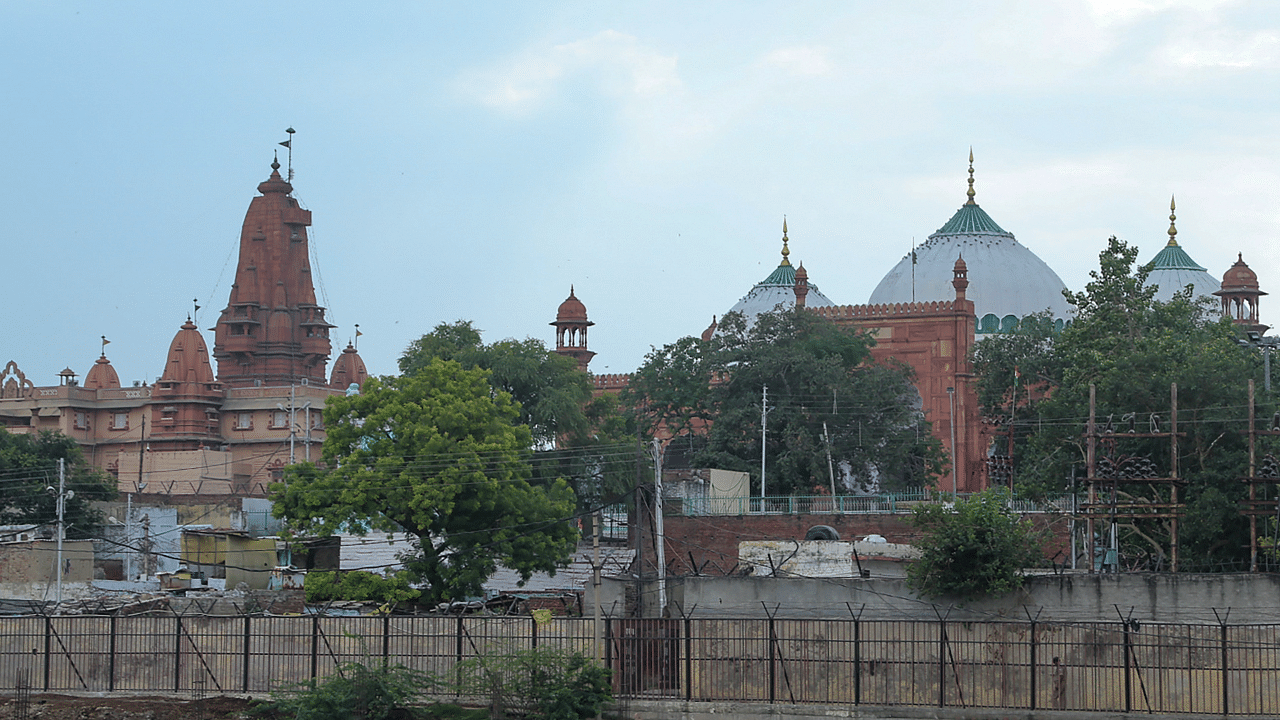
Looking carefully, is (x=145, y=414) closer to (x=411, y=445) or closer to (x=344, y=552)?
(x=344, y=552)

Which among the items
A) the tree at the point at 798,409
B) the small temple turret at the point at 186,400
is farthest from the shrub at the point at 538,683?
the small temple turret at the point at 186,400

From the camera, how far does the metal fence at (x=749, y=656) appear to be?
2617cm

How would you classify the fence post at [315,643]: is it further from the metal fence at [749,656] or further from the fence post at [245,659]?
the fence post at [245,659]

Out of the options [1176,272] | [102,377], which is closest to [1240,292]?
[1176,272]

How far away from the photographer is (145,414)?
81125mm

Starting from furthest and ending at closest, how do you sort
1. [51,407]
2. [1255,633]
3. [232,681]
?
[51,407]
[232,681]
[1255,633]

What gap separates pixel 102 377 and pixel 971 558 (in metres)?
60.9

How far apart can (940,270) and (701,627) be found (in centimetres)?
4248

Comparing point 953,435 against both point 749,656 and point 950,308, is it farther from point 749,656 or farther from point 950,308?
point 749,656

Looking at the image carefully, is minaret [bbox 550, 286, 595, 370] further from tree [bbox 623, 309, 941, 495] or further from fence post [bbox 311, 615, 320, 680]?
fence post [bbox 311, 615, 320, 680]

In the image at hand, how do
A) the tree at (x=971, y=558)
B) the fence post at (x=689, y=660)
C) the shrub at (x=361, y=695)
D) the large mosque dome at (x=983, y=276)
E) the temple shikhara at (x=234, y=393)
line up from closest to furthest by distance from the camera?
the shrub at (x=361, y=695)
the fence post at (x=689, y=660)
the tree at (x=971, y=558)
the large mosque dome at (x=983, y=276)
the temple shikhara at (x=234, y=393)

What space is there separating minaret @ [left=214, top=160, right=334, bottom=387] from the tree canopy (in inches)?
1715

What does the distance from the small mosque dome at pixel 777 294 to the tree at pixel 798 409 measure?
16001mm

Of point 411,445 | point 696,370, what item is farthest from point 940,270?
point 411,445
